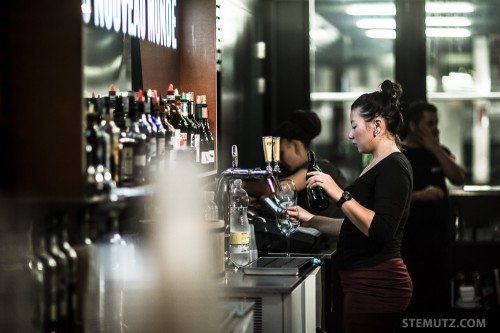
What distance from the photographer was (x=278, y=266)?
421 centimetres

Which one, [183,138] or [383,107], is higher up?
[383,107]

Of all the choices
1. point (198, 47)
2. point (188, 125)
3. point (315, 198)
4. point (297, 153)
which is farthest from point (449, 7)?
point (188, 125)

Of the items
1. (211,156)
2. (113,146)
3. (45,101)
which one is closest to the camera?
(45,101)

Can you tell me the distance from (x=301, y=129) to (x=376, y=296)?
6.27ft

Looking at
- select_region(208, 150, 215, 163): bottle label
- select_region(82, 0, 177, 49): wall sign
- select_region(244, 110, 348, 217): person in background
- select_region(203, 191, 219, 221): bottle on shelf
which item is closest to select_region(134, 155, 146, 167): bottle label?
select_region(82, 0, 177, 49): wall sign

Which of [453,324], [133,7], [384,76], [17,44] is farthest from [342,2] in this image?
[17,44]

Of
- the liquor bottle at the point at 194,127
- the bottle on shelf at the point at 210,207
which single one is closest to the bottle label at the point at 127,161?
the bottle on shelf at the point at 210,207

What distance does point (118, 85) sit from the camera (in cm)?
396

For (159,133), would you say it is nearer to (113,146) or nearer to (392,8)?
(113,146)

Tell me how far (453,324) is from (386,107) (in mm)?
3080

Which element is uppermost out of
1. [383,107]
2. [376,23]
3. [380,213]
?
[376,23]

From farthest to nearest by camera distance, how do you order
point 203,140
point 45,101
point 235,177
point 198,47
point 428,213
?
point 428,213 → point 198,47 → point 203,140 → point 235,177 → point 45,101

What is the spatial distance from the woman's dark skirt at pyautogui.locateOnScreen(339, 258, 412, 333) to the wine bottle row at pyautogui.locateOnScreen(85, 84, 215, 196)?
984mm

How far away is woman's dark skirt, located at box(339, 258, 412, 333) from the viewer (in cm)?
396
